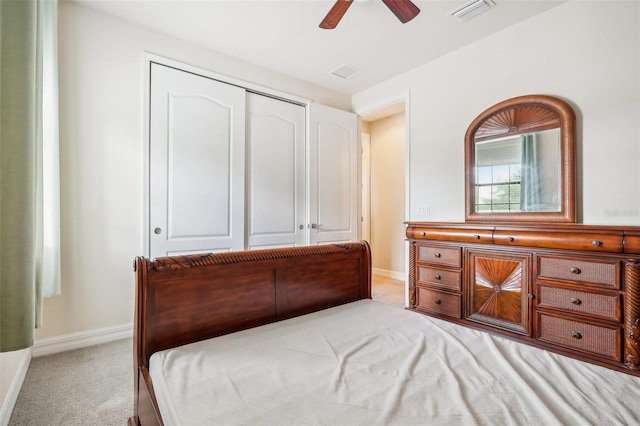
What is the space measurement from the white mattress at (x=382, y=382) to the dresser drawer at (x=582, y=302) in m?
1.13

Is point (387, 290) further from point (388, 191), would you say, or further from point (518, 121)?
point (518, 121)

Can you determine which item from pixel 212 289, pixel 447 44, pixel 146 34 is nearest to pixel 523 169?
pixel 447 44

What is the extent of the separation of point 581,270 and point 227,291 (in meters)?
2.20

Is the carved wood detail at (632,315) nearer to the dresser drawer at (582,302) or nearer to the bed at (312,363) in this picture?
the dresser drawer at (582,302)

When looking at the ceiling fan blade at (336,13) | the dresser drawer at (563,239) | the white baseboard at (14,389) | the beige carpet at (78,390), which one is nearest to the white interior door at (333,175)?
the ceiling fan blade at (336,13)

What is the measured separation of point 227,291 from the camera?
144 centimetres

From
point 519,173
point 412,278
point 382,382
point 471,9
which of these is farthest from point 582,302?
point 471,9

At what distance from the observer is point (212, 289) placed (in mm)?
1399

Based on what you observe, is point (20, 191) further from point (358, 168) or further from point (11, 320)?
point (358, 168)

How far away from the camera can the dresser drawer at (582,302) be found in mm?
1783

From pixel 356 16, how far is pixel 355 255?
6.47 feet

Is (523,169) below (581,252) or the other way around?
the other way around

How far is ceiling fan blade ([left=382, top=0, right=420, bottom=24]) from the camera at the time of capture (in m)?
1.85

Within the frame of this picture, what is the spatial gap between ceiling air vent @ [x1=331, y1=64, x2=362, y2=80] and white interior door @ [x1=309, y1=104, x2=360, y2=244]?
0.42m
